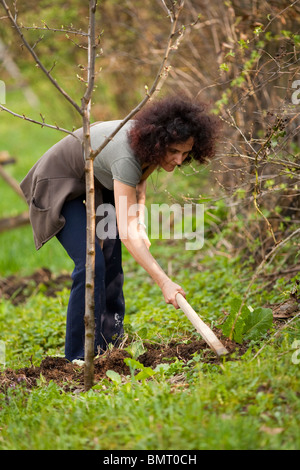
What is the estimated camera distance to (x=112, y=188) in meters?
3.74

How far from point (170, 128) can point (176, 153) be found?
0.52 feet

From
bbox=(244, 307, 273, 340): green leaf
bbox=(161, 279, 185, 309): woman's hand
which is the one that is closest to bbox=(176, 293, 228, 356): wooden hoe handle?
bbox=(161, 279, 185, 309): woman's hand

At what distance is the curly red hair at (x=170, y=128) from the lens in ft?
10.9

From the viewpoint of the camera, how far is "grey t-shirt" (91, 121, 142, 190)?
3.36 meters

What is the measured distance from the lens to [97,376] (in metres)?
3.38

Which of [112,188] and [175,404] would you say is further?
[112,188]

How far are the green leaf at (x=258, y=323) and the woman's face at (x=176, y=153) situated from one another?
0.92m

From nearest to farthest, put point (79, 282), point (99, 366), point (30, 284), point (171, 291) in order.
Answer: point (171, 291), point (99, 366), point (79, 282), point (30, 284)

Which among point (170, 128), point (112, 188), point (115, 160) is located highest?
point (170, 128)

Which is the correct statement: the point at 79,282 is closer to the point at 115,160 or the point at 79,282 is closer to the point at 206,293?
the point at 115,160

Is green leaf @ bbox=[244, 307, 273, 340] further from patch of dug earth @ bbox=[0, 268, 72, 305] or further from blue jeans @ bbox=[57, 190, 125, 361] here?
patch of dug earth @ bbox=[0, 268, 72, 305]

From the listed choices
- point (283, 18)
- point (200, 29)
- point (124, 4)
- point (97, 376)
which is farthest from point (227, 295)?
point (124, 4)

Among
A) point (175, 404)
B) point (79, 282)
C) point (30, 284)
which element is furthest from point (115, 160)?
point (30, 284)

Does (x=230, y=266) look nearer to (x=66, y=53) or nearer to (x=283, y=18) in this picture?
(x=283, y=18)
